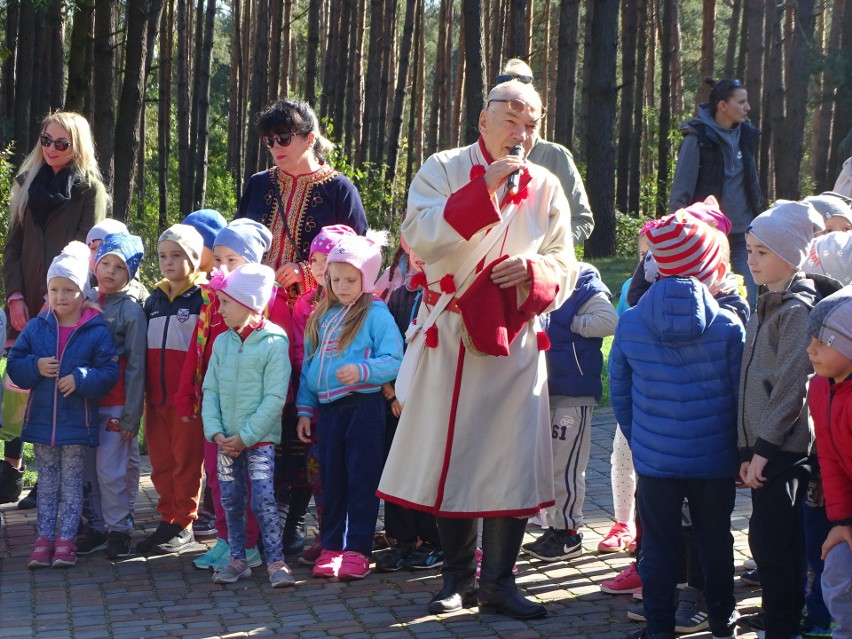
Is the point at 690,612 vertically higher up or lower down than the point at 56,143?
lower down

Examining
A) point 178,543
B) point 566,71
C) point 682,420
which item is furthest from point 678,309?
point 566,71

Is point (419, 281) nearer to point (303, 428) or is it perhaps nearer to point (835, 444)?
point (303, 428)

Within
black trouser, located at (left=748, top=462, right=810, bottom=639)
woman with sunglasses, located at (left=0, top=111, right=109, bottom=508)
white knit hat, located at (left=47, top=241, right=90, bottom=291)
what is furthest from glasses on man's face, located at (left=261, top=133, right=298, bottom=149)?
black trouser, located at (left=748, top=462, right=810, bottom=639)

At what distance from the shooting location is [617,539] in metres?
6.09

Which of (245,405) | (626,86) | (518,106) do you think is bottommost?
(245,405)

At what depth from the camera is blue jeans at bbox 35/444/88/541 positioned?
609 cm

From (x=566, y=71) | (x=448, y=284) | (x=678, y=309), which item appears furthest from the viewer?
(x=566, y=71)

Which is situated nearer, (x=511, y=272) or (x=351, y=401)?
(x=511, y=272)

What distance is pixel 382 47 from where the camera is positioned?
99.1 feet

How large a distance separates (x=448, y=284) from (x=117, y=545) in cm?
249

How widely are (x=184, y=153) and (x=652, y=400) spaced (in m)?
23.3

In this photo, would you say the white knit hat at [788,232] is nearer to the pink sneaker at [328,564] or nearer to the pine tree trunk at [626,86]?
the pink sneaker at [328,564]

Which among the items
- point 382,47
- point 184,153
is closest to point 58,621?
point 184,153

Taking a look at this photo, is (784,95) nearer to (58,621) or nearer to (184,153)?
(184,153)
